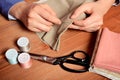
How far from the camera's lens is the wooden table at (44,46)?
647mm

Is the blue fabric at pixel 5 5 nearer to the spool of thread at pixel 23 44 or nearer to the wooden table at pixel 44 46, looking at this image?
the wooden table at pixel 44 46

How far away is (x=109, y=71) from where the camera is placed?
61 cm

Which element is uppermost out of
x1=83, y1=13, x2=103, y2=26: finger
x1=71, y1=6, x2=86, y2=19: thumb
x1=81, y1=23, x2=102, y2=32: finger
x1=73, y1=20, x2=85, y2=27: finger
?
x1=71, y1=6, x2=86, y2=19: thumb

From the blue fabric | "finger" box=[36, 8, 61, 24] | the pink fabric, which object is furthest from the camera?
the blue fabric

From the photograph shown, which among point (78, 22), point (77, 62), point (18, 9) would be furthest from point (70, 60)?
point (18, 9)

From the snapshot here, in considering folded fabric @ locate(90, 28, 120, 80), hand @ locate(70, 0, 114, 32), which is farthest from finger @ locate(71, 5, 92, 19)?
folded fabric @ locate(90, 28, 120, 80)

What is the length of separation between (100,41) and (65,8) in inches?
8.0

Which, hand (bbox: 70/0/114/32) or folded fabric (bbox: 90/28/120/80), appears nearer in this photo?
folded fabric (bbox: 90/28/120/80)

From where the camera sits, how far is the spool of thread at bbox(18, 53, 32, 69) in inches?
25.7

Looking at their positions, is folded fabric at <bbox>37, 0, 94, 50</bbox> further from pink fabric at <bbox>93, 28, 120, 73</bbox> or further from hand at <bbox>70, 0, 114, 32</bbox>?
pink fabric at <bbox>93, 28, 120, 73</bbox>

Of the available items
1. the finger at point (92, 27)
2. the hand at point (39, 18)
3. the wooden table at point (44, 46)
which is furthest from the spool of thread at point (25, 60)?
the finger at point (92, 27)

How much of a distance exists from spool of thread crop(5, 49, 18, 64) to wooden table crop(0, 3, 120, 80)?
0.06 ft

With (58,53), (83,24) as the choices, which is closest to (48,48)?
(58,53)

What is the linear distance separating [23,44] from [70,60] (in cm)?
16
